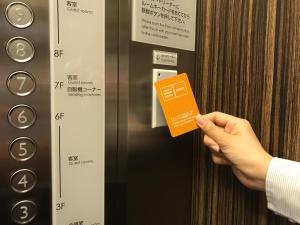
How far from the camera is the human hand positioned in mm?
542

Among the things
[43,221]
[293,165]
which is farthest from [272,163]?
[43,221]

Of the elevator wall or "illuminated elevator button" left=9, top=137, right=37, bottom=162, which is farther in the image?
the elevator wall

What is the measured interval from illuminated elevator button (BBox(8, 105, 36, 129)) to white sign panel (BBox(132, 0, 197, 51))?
21 centimetres

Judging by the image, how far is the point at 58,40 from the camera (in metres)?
0.46

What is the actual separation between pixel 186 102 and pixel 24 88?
0.95ft

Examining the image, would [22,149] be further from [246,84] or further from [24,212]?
[246,84]

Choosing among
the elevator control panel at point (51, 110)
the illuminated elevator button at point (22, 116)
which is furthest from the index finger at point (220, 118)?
the illuminated elevator button at point (22, 116)

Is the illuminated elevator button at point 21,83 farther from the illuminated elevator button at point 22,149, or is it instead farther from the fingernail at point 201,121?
the fingernail at point 201,121

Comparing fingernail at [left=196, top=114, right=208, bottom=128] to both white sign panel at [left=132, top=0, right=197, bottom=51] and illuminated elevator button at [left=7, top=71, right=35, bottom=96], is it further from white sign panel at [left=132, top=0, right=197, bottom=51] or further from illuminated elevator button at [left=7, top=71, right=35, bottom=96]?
illuminated elevator button at [left=7, top=71, right=35, bottom=96]

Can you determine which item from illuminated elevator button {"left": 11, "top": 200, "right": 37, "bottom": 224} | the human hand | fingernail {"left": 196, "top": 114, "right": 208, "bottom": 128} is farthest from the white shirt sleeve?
illuminated elevator button {"left": 11, "top": 200, "right": 37, "bottom": 224}

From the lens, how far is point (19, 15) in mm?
430

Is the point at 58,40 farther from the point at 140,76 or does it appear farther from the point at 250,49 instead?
the point at 250,49

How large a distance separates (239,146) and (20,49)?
400mm

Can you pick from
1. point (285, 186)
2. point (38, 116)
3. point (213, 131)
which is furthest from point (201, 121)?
point (38, 116)
